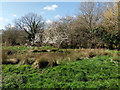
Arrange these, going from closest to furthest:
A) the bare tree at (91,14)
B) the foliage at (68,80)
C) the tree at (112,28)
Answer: the foliage at (68,80), the tree at (112,28), the bare tree at (91,14)

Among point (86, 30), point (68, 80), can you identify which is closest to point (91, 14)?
point (86, 30)

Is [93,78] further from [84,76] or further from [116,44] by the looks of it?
[116,44]

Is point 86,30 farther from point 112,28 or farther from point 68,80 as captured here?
point 68,80

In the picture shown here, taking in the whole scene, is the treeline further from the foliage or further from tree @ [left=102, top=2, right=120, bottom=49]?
the foliage

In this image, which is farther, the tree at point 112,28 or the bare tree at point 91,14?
the bare tree at point 91,14

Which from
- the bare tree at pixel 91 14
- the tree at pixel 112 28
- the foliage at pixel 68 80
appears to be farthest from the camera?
the bare tree at pixel 91 14

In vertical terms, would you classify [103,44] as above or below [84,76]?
above

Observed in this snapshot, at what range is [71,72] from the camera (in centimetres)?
407

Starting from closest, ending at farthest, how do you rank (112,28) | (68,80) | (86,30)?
(68,80), (112,28), (86,30)

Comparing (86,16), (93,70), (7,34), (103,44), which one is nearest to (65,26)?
(86,16)

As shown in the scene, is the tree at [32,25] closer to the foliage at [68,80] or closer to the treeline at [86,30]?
the treeline at [86,30]

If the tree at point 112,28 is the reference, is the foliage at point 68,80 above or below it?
below

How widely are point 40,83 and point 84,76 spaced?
58.5 inches

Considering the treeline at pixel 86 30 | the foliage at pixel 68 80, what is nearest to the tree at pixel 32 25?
the treeline at pixel 86 30
